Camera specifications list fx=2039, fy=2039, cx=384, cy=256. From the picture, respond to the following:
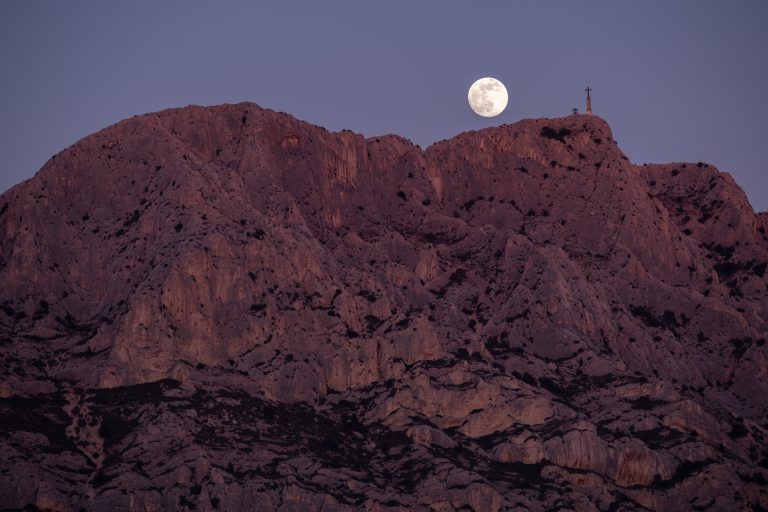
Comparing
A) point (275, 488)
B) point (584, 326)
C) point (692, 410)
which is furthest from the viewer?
point (584, 326)

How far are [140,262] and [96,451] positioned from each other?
26.2 meters

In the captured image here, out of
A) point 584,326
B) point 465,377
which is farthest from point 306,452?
point 584,326

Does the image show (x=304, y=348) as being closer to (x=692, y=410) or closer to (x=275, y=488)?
(x=275, y=488)

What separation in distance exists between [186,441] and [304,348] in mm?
19952

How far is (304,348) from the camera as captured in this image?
188m

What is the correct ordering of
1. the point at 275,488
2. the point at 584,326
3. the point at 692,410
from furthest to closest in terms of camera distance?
the point at 584,326 < the point at 692,410 < the point at 275,488

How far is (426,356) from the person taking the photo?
618 ft

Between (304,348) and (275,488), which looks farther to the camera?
(304,348)

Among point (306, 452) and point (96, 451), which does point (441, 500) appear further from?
point (96, 451)

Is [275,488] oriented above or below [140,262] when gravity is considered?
below

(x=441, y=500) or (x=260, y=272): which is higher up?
(x=260, y=272)

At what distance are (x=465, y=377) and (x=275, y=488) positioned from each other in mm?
24139

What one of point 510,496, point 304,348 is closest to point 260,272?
point 304,348

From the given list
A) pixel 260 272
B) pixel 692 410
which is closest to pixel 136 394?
pixel 260 272
